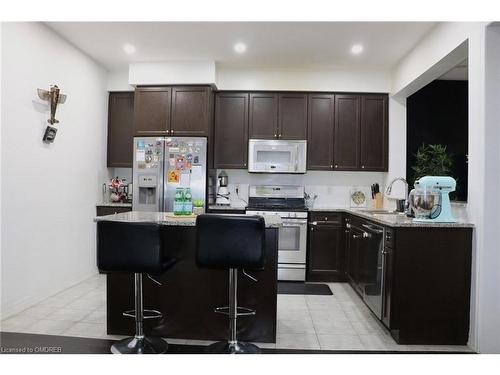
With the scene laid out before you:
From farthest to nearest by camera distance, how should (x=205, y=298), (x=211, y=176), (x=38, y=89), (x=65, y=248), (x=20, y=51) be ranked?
(x=211, y=176) < (x=65, y=248) < (x=38, y=89) < (x=20, y=51) < (x=205, y=298)

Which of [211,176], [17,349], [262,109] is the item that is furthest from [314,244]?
[17,349]

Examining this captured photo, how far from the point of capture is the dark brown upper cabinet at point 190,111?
4.39m

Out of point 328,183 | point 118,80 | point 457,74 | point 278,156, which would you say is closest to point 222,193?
point 278,156

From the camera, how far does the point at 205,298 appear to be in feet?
8.64

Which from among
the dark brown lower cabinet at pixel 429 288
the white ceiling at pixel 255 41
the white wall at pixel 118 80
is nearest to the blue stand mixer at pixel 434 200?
the dark brown lower cabinet at pixel 429 288

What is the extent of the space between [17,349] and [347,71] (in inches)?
179

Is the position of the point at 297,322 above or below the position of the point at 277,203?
below

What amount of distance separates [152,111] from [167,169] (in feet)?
2.63

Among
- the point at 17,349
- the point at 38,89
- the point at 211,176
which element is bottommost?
the point at 17,349

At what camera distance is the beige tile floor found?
2.62 metres

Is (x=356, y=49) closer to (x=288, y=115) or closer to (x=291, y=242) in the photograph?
(x=288, y=115)

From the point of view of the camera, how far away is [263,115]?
4.66 metres

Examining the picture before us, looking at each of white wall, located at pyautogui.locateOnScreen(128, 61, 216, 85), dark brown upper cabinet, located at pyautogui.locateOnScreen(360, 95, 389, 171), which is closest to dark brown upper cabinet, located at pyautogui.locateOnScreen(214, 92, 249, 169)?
white wall, located at pyautogui.locateOnScreen(128, 61, 216, 85)

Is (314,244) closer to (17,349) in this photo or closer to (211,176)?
(211,176)
